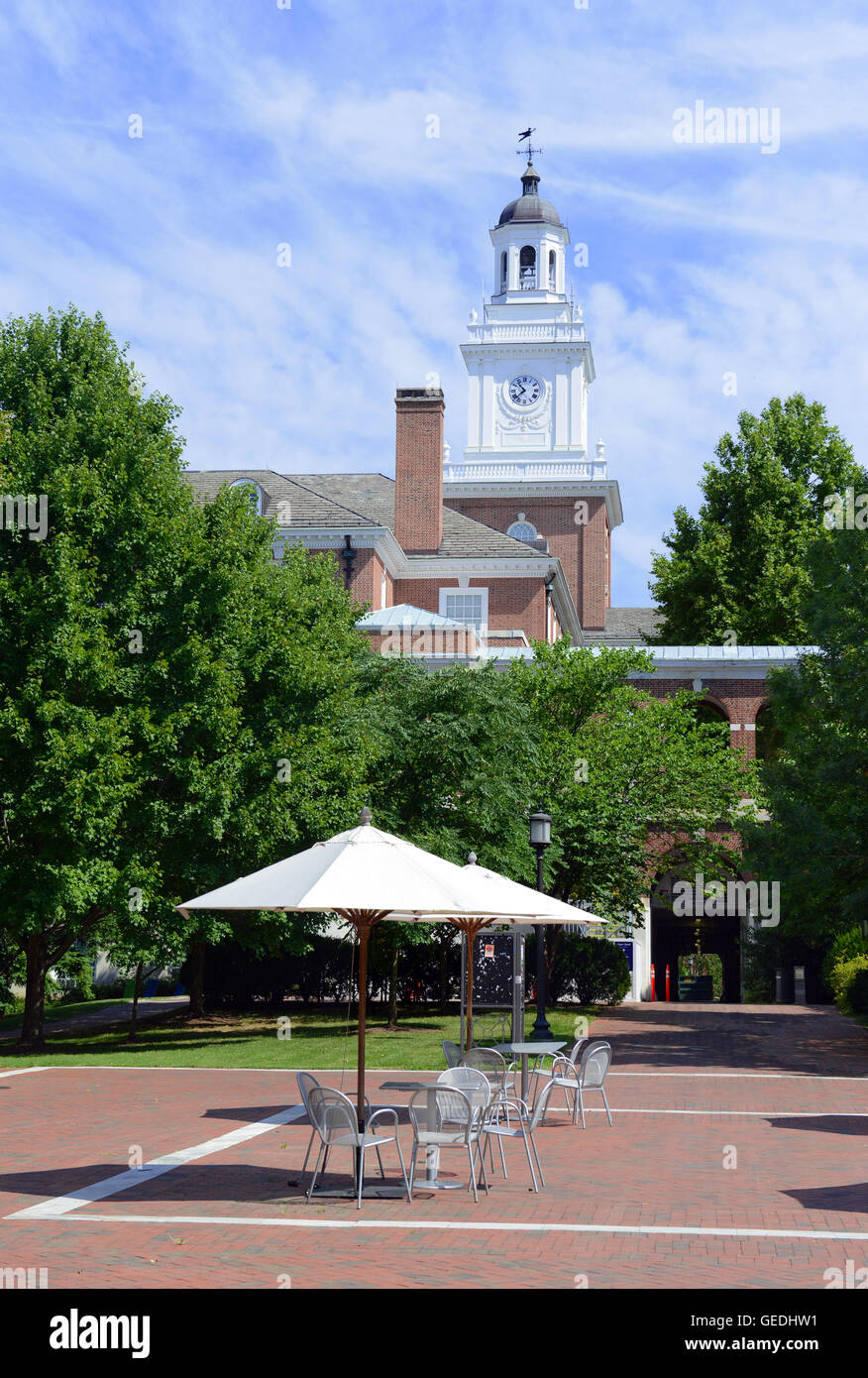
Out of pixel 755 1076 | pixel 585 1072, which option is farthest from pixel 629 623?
pixel 585 1072

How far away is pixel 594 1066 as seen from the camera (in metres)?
15.6

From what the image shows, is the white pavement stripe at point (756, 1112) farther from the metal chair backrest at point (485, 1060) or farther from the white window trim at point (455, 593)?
the white window trim at point (455, 593)

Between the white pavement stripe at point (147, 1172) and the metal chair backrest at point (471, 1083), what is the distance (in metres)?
2.33

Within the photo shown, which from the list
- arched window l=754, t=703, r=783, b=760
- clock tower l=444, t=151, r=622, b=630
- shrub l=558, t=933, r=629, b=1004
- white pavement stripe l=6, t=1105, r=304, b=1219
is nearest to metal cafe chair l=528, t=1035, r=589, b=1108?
white pavement stripe l=6, t=1105, r=304, b=1219

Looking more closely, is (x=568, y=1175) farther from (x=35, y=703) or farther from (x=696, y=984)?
(x=696, y=984)

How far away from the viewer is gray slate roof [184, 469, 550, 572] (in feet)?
151

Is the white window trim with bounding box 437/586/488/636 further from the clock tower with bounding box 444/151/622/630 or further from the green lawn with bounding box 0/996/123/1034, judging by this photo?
the green lawn with bounding box 0/996/123/1034

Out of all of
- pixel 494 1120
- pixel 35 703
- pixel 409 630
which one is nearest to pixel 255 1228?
pixel 494 1120

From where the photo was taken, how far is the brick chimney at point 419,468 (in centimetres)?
4803

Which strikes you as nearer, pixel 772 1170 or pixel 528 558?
pixel 772 1170

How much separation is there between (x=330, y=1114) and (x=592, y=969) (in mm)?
26017
